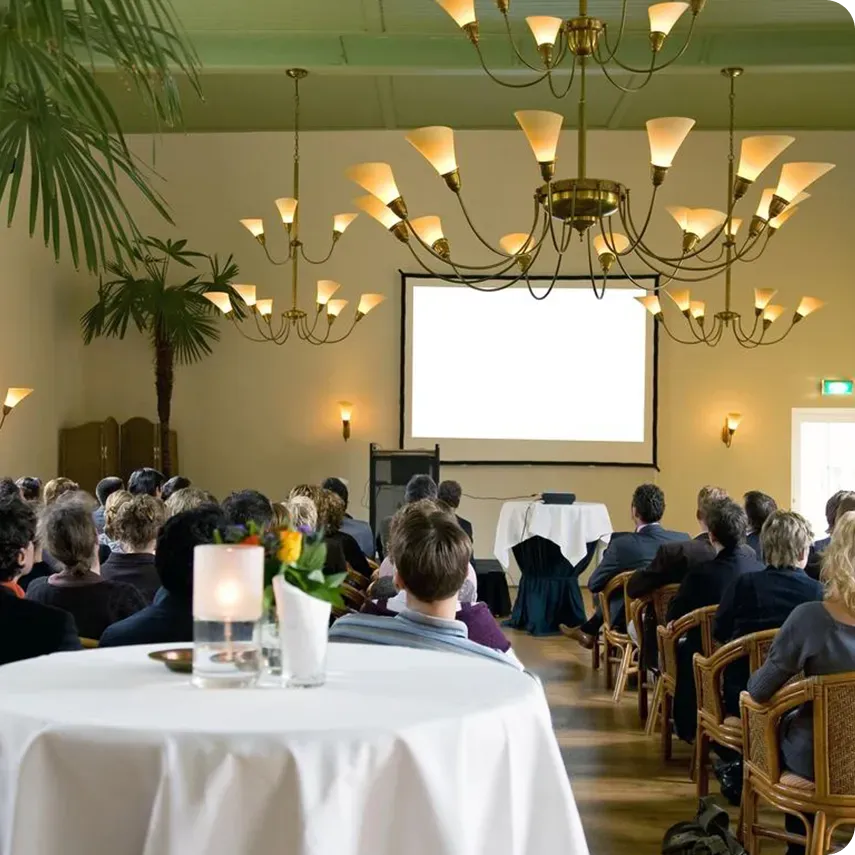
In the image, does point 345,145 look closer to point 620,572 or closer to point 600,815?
point 620,572

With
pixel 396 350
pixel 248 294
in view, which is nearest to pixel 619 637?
pixel 248 294

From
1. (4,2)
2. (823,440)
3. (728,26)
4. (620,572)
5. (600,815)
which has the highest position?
(728,26)

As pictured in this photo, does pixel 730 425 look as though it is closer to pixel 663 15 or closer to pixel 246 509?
pixel 663 15

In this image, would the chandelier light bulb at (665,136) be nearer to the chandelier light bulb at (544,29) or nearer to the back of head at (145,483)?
the chandelier light bulb at (544,29)

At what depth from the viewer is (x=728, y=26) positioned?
29.5 ft

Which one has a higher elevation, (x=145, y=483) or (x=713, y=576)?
(x=145, y=483)

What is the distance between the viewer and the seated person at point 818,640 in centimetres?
333

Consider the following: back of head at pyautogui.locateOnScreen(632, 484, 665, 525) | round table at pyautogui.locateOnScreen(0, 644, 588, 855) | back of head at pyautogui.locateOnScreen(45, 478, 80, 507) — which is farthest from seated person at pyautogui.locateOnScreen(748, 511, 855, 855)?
back of head at pyautogui.locateOnScreen(45, 478, 80, 507)

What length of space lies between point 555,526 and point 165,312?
14.5 feet

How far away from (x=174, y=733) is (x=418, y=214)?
10792 mm

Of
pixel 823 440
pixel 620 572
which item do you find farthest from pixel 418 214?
pixel 620 572

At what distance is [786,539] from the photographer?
423 centimetres

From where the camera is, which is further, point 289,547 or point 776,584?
point 776,584

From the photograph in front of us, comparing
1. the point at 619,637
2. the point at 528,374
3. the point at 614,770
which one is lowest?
the point at 614,770
